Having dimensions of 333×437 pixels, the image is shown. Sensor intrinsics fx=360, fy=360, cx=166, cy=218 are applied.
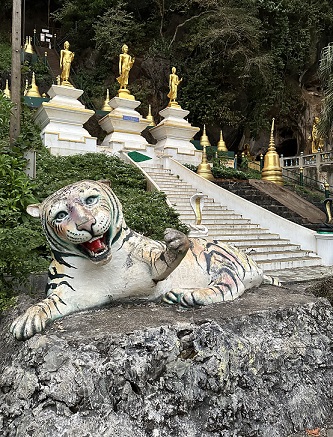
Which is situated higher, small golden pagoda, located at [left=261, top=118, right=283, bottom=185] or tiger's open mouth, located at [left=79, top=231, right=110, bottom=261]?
small golden pagoda, located at [left=261, top=118, right=283, bottom=185]

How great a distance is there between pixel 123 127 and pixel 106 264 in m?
11.9

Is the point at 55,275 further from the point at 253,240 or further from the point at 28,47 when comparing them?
Result: the point at 28,47

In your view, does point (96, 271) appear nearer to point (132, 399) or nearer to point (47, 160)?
point (132, 399)

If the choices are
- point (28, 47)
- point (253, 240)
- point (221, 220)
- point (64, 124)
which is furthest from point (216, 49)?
point (253, 240)

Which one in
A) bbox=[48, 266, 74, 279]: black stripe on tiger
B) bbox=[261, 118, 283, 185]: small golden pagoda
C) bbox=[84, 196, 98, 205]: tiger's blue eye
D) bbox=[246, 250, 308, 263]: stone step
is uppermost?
bbox=[261, 118, 283, 185]: small golden pagoda

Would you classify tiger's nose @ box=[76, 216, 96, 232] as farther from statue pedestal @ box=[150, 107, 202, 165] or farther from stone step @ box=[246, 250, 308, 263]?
statue pedestal @ box=[150, 107, 202, 165]

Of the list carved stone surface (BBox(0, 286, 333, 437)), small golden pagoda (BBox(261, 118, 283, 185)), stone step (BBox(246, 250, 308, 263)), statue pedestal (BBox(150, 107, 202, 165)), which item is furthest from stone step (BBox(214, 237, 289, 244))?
carved stone surface (BBox(0, 286, 333, 437))

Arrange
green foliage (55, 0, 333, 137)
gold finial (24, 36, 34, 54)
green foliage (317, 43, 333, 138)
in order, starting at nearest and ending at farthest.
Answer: green foliage (317, 43, 333, 138)
green foliage (55, 0, 333, 137)
gold finial (24, 36, 34, 54)

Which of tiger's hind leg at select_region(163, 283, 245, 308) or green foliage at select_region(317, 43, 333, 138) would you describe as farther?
green foliage at select_region(317, 43, 333, 138)

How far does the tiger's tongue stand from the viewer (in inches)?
78.7

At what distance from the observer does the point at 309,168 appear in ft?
55.0

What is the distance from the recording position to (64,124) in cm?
1190

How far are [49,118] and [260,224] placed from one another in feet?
24.6

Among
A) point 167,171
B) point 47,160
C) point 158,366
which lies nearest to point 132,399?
point 158,366
